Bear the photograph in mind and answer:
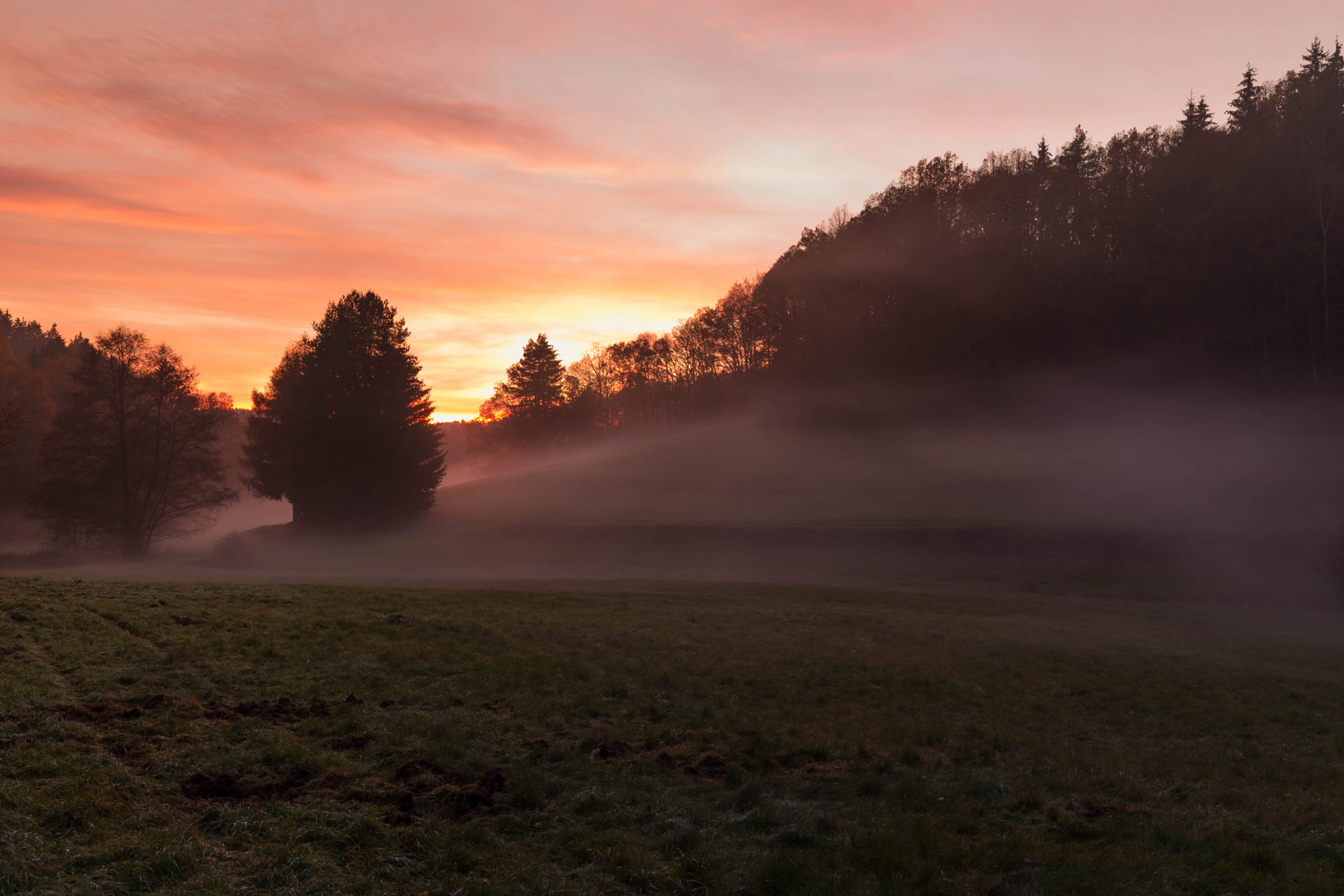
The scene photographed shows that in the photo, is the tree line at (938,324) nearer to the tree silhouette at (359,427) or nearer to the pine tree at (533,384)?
the tree silhouette at (359,427)

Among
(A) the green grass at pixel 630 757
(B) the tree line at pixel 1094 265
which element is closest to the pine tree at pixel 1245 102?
(B) the tree line at pixel 1094 265

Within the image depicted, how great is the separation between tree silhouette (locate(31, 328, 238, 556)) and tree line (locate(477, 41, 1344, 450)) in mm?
53501

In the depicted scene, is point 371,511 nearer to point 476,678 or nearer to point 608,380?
point 476,678

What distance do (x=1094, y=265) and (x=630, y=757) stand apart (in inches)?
2555

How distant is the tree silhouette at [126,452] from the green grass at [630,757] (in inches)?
1131

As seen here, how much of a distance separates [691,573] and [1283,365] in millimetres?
47301

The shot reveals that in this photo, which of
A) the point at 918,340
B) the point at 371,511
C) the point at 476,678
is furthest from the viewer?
the point at 918,340

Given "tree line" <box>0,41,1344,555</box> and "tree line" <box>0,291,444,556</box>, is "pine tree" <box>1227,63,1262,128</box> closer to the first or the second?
"tree line" <box>0,41,1344,555</box>

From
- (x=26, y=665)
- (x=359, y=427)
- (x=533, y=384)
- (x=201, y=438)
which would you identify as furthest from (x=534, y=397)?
(x=26, y=665)

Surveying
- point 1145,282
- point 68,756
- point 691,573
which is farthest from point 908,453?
point 68,756

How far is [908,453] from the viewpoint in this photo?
5734 centimetres

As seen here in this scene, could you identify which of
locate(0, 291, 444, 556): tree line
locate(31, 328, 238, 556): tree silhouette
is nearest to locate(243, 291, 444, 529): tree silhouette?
locate(0, 291, 444, 556): tree line

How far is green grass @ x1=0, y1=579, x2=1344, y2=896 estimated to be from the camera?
19.4ft

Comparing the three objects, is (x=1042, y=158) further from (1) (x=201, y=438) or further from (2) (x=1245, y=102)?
(1) (x=201, y=438)
